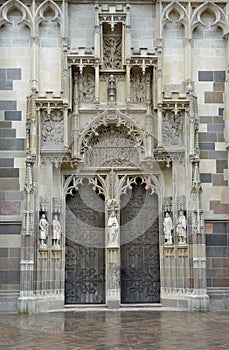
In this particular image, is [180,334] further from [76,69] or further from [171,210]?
[76,69]

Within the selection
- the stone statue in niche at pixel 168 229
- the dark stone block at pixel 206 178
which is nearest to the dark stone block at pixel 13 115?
the stone statue in niche at pixel 168 229

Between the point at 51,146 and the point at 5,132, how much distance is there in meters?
1.47

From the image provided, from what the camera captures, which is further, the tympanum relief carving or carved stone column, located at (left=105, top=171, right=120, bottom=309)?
the tympanum relief carving

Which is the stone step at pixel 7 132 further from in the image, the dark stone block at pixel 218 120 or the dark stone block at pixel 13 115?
the dark stone block at pixel 218 120

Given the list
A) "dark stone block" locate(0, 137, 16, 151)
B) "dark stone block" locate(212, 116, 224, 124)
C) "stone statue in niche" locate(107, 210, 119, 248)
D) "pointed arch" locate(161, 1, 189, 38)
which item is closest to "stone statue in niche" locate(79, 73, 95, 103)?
"dark stone block" locate(0, 137, 16, 151)

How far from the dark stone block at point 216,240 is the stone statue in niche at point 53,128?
523 cm

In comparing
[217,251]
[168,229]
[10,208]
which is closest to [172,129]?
[168,229]

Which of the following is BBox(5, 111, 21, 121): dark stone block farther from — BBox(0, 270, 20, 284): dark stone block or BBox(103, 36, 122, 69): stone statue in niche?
BBox(0, 270, 20, 284): dark stone block

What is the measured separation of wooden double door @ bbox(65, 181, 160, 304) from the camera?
1692 centimetres

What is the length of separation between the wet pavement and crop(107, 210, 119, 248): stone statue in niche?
2.01m

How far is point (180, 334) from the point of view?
11180 mm

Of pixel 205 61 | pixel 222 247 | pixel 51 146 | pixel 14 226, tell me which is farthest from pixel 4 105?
pixel 222 247

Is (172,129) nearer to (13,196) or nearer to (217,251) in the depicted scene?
(217,251)

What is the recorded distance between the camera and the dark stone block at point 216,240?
54.5 ft
